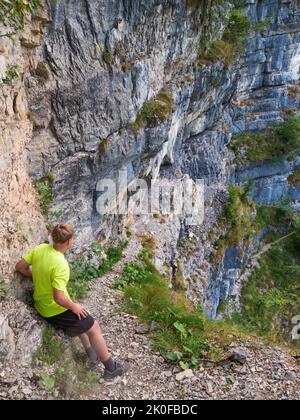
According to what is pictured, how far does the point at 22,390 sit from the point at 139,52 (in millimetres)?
9802

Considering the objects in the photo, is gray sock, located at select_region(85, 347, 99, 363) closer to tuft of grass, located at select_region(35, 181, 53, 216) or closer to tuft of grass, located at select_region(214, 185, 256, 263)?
tuft of grass, located at select_region(35, 181, 53, 216)

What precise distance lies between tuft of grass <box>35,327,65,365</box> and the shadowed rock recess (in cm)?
12

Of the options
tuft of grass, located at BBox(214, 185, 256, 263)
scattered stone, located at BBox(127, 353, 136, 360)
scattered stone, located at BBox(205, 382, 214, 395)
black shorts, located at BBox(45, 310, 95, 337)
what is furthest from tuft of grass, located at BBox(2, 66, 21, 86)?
tuft of grass, located at BBox(214, 185, 256, 263)

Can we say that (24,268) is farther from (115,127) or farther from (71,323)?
(115,127)

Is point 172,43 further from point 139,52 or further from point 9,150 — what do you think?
point 9,150

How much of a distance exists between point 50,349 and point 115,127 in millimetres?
6464

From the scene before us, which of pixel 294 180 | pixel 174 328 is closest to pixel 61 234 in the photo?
pixel 174 328

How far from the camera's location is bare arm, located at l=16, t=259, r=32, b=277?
210 inches

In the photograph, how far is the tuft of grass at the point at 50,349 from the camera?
522 cm

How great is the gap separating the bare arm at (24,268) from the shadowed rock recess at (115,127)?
219mm

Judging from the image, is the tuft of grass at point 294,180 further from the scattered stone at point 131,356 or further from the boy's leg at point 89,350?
the boy's leg at point 89,350

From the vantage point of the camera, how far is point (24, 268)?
17.5 ft

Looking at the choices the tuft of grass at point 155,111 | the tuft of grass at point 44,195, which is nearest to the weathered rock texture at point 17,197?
the tuft of grass at point 44,195
